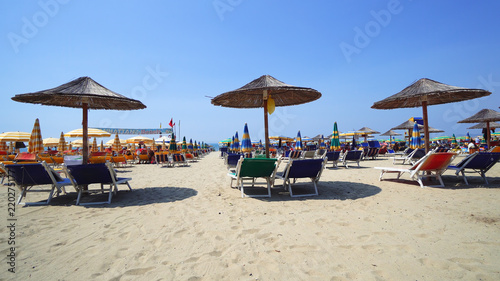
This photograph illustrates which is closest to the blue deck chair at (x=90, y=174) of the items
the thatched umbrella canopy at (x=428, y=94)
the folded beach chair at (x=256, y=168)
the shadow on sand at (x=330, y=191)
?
the folded beach chair at (x=256, y=168)

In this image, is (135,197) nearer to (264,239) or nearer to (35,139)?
(264,239)

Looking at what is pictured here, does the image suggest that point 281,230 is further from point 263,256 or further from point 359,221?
point 359,221

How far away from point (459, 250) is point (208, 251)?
2322mm

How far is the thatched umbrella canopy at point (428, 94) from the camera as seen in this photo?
5078 millimetres

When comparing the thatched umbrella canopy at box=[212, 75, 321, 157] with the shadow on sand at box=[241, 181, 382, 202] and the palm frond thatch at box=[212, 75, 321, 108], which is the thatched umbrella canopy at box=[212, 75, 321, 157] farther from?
the shadow on sand at box=[241, 181, 382, 202]

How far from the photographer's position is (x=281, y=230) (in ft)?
9.16

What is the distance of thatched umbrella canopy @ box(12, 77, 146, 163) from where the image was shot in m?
4.29

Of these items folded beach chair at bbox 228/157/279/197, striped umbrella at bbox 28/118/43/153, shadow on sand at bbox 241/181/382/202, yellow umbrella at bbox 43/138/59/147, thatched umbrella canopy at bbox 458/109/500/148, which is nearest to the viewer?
shadow on sand at bbox 241/181/382/202

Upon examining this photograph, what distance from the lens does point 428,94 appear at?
16.8 ft

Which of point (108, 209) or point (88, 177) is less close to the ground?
point (88, 177)

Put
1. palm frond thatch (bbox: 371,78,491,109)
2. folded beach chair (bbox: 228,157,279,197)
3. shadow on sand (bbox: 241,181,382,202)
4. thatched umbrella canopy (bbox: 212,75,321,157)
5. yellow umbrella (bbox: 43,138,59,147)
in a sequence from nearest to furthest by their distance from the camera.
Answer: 1. shadow on sand (bbox: 241,181,382,202)
2. folded beach chair (bbox: 228,157,279,197)
3. palm frond thatch (bbox: 371,78,491,109)
4. thatched umbrella canopy (bbox: 212,75,321,157)
5. yellow umbrella (bbox: 43,138,59,147)

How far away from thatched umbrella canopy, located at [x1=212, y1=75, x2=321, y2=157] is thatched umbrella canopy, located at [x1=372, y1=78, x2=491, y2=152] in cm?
195

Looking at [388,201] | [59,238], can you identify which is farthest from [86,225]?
[388,201]

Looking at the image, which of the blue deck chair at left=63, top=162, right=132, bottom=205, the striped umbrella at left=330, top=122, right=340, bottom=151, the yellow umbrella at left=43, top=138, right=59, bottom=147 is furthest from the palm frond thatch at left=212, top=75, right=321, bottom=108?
the yellow umbrella at left=43, top=138, right=59, bottom=147
